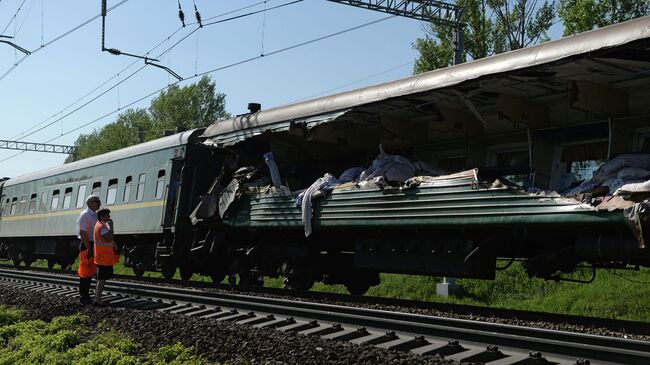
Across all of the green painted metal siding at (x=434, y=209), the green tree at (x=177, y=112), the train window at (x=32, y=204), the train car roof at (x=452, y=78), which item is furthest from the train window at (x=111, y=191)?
the green tree at (x=177, y=112)

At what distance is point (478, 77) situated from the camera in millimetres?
8711

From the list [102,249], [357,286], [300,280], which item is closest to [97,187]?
[300,280]

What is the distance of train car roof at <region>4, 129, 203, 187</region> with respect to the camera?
15513mm

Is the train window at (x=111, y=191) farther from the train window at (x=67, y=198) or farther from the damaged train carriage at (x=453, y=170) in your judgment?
the damaged train carriage at (x=453, y=170)

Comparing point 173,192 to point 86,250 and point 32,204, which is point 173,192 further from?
point 32,204

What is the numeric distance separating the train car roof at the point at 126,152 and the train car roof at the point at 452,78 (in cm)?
140

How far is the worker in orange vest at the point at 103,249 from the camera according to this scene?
1038 cm

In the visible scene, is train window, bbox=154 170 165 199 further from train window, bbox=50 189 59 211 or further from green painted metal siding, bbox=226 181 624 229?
train window, bbox=50 189 59 211

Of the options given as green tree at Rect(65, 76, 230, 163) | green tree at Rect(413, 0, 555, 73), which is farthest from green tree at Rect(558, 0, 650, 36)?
green tree at Rect(65, 76, 230, 163)

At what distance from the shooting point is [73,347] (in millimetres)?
6961

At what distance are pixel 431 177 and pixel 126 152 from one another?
10351 mm

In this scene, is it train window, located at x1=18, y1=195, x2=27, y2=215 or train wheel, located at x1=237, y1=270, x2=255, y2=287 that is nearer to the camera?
train wheel, located at x1=237, y1=270, x2=255, y2=287

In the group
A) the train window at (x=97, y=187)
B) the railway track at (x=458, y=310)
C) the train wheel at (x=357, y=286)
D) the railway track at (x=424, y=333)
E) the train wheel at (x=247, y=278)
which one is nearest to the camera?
the railway track at (x=424, y=333)

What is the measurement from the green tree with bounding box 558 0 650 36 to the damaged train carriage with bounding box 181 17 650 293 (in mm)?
11578
